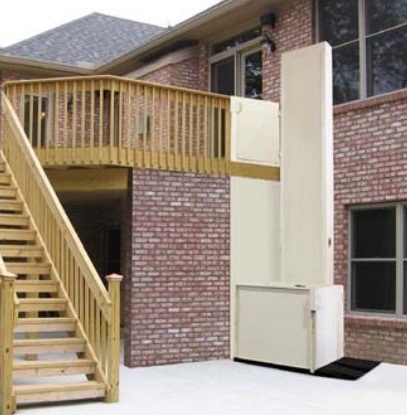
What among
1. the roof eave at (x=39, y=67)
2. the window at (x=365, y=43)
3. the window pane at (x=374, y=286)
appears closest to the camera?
the window pane at (x=374, y=286)

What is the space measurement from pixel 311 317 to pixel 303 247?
3.90 ft

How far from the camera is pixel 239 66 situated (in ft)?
46.7

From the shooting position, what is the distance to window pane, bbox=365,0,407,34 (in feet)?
35.3

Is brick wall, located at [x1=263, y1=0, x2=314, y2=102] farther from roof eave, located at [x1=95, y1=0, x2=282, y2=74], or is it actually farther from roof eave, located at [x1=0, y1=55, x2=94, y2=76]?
roof eave, located at [x1=0, y1=55, x2=94, y2=76]

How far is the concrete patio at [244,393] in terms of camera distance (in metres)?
7.23

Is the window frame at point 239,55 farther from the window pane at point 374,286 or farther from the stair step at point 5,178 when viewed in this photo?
the stair step at point 5,178

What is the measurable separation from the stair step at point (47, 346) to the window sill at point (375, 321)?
4486 mm

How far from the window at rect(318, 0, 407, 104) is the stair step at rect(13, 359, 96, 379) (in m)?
6.15

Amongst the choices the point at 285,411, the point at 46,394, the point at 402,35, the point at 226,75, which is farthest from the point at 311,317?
the point at 226,75

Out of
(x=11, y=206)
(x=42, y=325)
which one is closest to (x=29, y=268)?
(x=42, y=325)

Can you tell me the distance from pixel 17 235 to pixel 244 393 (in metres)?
3.66

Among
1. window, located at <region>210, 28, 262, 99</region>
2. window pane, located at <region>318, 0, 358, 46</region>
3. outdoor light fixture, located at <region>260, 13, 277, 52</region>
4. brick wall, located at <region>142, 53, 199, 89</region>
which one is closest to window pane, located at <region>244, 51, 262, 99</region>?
window, located at <region>210, 28, 262, 99</region>

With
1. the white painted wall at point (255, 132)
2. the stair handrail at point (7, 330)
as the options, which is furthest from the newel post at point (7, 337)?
the white painted wall at point (255, 132)

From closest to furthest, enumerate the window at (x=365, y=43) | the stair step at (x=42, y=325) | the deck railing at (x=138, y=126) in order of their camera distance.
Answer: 1. the stair step at (x=42, y=325)
2. the deck railing at (x=138, y=126)
3. the window at (x=365, y=43)
